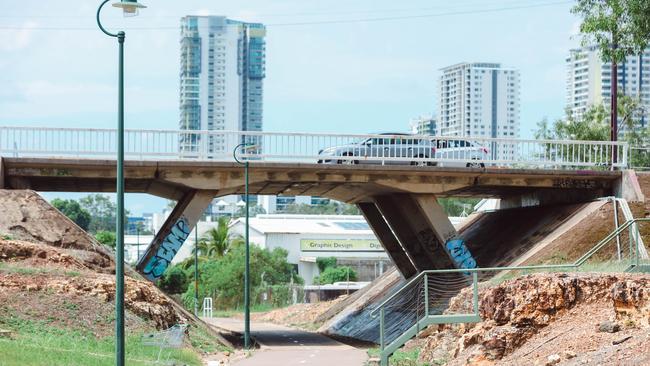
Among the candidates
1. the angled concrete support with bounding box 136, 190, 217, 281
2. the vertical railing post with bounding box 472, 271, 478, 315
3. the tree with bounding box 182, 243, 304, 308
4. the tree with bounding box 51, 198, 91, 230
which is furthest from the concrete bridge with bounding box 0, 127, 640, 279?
the tree with bounding box 51, 198, 91, 230

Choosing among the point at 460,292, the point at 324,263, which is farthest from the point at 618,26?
the point at 324,263

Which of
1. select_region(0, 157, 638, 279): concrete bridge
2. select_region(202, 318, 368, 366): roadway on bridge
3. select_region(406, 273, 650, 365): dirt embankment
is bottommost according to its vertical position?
select_region(202, 318, 368, 366): roadway on bridge

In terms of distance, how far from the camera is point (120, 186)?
22.1 meters

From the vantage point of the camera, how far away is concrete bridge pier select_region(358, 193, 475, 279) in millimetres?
47938

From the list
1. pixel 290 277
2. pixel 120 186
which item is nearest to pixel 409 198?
pixel 120 186

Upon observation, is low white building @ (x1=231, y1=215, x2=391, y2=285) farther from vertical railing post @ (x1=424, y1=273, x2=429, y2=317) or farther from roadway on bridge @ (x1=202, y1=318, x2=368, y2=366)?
vertical railing post @ (x1=424, y1=273, x2=429, y2=317)

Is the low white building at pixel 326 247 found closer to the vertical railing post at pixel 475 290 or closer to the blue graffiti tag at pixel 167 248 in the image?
the blue graffiti tag at pixel 167 248

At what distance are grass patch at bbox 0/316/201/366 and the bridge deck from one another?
12.3 metres

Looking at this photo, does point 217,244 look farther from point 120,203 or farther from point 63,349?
point 120,203

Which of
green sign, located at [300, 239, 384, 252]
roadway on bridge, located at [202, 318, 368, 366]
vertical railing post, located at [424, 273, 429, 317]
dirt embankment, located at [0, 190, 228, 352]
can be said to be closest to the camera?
vertical railing post, located at [424, 273, 429, 317]

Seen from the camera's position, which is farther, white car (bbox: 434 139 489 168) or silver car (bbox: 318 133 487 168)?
white car (bbox: 434 139 489 168)

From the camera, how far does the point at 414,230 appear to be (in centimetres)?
4969

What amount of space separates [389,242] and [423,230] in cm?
605

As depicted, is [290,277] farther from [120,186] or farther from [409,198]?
[120,186]
